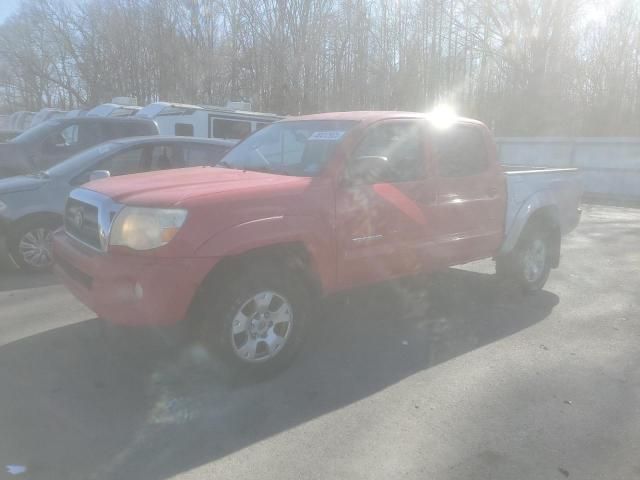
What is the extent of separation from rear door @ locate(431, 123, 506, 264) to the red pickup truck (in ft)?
0.05

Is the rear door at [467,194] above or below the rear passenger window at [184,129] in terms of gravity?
below

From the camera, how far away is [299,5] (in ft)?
94.7

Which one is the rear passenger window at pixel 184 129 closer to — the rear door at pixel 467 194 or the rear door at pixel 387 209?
the rear door at pixel 467 194

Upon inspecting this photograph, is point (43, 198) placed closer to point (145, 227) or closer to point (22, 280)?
point (22, 280)

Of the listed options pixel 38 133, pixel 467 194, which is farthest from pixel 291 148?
pixel 38 133

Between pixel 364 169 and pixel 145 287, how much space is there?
183cm

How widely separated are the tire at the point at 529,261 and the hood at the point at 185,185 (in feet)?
9.50

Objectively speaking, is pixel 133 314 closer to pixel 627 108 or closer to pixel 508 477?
pixel 508 477

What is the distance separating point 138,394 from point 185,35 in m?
32.0

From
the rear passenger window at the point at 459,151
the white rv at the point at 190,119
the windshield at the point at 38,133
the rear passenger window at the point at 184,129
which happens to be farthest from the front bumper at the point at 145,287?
the rear passenger window at the point at 184,129

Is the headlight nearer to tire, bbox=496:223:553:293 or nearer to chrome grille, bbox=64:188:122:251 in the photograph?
chrome grille, bbox=64:188:122:251

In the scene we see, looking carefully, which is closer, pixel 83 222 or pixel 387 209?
pixel 83 222

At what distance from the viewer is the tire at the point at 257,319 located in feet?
12.1

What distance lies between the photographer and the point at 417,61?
95.7ft
